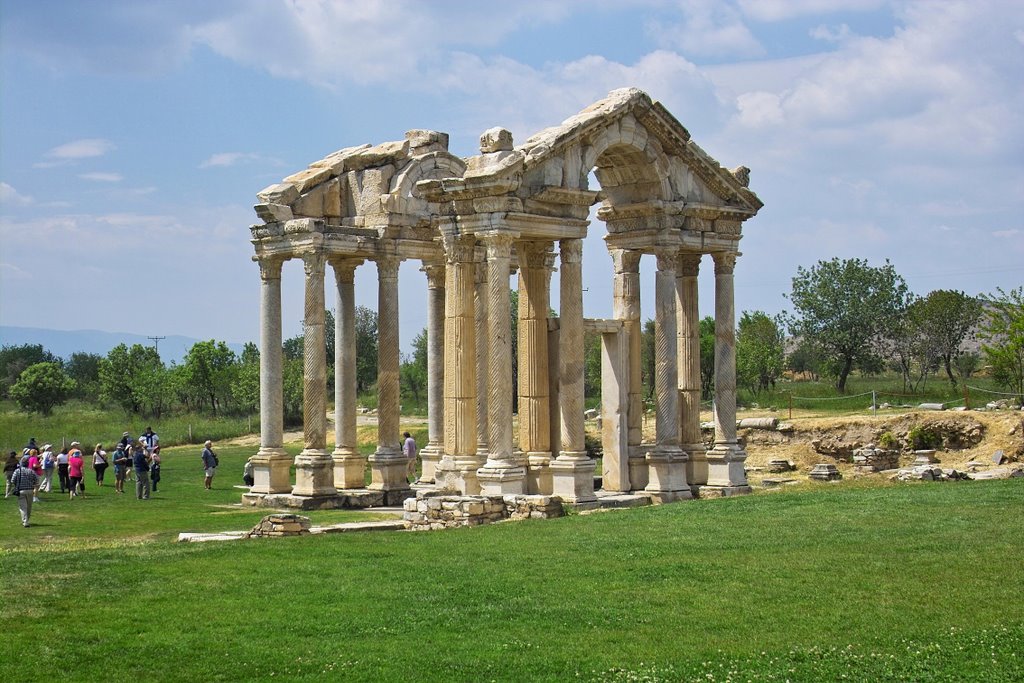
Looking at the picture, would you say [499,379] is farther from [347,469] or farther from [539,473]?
[347,469]

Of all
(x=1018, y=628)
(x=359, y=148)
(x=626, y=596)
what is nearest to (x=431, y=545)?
(x=626, y=596)

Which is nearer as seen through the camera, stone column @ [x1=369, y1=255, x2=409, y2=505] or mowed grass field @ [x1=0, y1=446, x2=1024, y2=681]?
mowed grass field @ [x1=0, y1=446, x2=1024, y2=681]

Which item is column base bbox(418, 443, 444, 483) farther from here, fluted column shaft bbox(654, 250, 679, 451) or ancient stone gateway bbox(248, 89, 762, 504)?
fluted column shaft bbox(654, 250, 679, 451)

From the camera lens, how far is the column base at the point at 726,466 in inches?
1148

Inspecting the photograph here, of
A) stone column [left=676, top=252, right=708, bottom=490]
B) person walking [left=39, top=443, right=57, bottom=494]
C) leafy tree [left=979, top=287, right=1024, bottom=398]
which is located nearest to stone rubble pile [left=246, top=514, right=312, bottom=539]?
stone column [left=676, top=252, right=708, bottom=490]

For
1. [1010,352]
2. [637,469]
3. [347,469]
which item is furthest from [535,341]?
[1010,352]

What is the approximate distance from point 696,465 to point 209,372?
58.8 metres

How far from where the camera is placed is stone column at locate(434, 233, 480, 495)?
26109 mm

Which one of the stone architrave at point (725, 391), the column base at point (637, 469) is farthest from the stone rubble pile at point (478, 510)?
the stone architrave at point (725, 391)

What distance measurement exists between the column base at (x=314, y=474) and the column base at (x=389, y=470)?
3.76 feet

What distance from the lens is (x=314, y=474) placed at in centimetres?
3092

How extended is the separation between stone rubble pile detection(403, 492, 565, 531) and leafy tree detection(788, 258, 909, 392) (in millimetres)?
52361

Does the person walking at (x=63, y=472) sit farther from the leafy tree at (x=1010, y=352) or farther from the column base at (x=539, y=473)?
the leafy tree at (x=1010, y=352)

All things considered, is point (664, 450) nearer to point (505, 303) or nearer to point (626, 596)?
point (505, 303)
